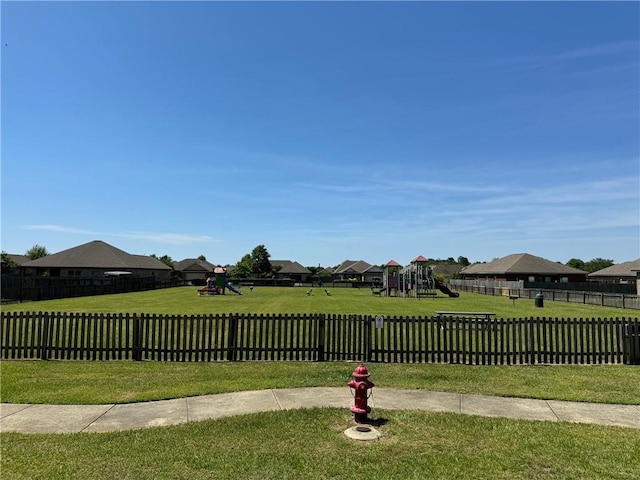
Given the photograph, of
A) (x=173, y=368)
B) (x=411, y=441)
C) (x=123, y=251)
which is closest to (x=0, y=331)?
(x=173, y=368)

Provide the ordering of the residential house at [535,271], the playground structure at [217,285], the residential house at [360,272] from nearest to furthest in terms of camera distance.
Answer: the playground structure at [217,285], the residential house at [535,271], the residential house at [360,272]

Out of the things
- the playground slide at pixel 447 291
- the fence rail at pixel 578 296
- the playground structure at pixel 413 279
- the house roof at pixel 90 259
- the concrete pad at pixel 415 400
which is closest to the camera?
the concrete pad at pixel 415 400

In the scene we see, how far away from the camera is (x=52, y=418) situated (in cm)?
696

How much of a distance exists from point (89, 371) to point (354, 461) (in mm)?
7766

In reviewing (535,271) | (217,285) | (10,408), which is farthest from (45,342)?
(535,271)

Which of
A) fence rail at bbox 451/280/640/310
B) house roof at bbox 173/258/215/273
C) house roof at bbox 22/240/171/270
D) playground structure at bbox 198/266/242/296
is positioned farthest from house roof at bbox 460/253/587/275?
house roof at bbox 173/258/215/273

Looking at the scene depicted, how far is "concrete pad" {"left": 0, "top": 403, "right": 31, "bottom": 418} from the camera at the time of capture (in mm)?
7217

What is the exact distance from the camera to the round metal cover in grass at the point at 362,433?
6.07 meters

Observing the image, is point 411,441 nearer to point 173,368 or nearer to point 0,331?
point 173,368

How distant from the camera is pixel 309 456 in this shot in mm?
5422

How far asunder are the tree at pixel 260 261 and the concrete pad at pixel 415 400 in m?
99.5

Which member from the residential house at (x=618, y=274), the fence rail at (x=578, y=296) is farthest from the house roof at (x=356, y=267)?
the fence rail at (x=578, y=296)

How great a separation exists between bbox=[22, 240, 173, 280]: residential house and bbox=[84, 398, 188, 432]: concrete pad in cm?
6482

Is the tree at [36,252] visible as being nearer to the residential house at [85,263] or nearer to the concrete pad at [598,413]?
the residential house at [85,263]
